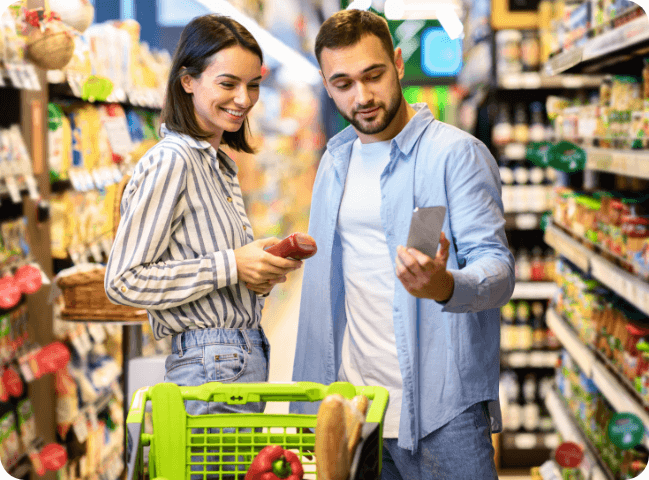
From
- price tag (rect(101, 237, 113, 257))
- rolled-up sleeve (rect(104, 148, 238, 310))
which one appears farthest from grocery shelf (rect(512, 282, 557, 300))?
rolled-up sleeve (rect(104, 148, 238, 310))

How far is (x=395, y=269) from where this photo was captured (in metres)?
1.62

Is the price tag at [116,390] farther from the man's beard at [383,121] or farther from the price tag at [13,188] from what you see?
the man's beard at [383,121]

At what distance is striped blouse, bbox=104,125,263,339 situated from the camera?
1.49 meters

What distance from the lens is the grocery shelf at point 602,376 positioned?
2.24m

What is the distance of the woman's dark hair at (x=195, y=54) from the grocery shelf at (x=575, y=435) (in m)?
2.11

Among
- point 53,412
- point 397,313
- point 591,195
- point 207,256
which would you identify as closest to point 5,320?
point 53,412

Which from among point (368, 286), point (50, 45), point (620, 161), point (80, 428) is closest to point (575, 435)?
point (620, 161)

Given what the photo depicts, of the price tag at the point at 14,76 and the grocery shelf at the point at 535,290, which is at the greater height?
the price tag at the point at 14,76

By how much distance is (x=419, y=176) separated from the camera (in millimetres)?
1732

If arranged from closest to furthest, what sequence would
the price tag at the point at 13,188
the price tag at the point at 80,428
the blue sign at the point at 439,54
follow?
the price tag at the point at 13,188 → the price tag at the point at 80,428 → the blue sign at the point at 439,54

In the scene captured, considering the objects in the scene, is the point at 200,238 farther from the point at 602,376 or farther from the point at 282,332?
the point at 282,332

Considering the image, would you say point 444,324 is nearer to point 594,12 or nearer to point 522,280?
point 594,12

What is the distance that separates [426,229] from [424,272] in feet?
0.36

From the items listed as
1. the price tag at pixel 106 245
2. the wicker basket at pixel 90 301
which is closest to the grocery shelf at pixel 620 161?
the wicker basket at pixel 90 301
